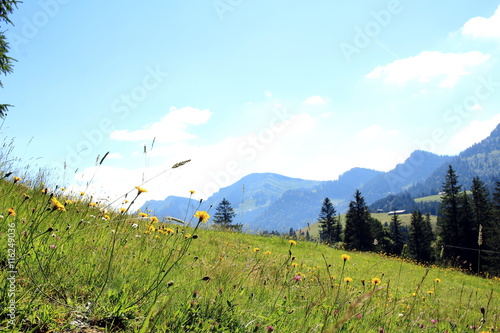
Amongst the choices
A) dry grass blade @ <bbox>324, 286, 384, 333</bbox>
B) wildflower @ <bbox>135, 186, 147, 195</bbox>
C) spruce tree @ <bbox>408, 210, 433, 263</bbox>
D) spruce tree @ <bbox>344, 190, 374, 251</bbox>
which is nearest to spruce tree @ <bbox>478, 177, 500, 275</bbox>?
spruce tree @ <bbox>408, 210, 433, 263</bbox>

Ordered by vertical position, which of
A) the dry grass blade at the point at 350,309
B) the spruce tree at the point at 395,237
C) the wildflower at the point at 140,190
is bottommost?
the spruce tree at the point at 395,237

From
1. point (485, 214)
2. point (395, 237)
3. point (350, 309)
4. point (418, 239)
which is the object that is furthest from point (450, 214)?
point (350, 309)

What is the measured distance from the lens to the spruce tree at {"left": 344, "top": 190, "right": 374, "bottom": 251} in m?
61.4

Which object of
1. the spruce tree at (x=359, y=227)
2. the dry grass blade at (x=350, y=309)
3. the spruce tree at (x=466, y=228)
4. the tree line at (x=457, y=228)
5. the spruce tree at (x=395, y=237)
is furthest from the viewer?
the spruce tree at (x=395, y=237)

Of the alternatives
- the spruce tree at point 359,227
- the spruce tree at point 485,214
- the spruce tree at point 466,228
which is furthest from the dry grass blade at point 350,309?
the spruce tree at point 359,227

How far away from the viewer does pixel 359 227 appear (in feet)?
206

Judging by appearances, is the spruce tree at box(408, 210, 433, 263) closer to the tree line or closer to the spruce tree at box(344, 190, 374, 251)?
the tree line

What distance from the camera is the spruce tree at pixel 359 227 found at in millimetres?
61406

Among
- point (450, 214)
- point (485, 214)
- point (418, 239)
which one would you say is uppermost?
point (485, 214)

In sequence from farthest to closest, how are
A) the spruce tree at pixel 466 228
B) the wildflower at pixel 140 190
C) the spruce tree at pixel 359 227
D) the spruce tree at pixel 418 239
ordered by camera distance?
the spruce tree at pixel 359 227 < the spruce tree at pixel 418 239 < the spruce tree at pixel 466 228 < the wildflower at pixel 140 190

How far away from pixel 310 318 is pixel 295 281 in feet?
4.58

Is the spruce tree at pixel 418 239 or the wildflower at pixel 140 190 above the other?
the wildflower at pixel 140 190

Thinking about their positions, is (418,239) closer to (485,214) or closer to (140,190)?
(485,214)

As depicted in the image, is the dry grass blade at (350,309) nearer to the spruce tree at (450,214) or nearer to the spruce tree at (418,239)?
the spruce tree at (450,214)
